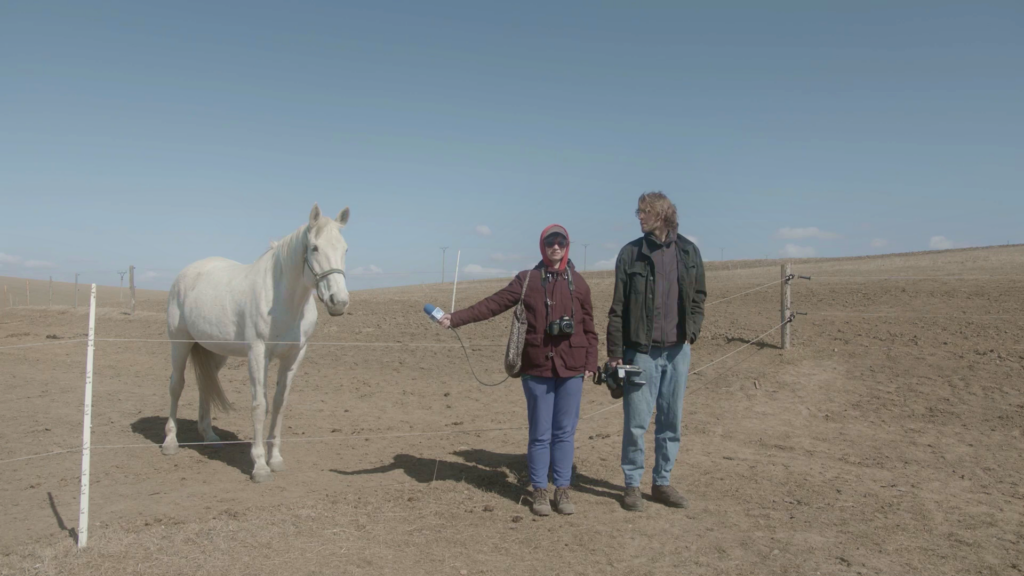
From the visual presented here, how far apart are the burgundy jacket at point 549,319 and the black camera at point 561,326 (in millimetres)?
78

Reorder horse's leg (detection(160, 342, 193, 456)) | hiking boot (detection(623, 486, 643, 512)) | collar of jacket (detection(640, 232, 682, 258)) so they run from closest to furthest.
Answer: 1. collar of jacket (detection(640, 232, 682, 258))
2. hiking boot (detection(623, 486, 643, 512))
3. horse's leg (detection(160, 342, 193, 456))

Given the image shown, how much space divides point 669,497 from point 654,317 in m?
1.28

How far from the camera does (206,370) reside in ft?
20.0

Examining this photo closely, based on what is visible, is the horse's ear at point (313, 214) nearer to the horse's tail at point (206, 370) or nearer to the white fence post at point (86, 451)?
the white fence post at point (86, 451)

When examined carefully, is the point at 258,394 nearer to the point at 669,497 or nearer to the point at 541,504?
the point at 541,504

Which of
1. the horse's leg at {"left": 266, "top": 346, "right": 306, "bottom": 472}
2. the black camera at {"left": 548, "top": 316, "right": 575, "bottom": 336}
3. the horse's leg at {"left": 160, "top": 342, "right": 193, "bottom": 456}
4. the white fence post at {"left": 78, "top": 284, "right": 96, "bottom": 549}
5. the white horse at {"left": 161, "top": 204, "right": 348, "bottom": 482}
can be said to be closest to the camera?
the white fence post at {"left": 78, "top": 284, "right": 96, "bottom": 549}

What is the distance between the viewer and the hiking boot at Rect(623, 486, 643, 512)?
4199 millimetres

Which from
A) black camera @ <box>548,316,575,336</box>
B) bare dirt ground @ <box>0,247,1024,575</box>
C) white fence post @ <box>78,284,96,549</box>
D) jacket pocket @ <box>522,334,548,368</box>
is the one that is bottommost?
bare dirt ground @ <box>0,247,1024,575</box>

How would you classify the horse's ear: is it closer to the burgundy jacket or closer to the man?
the burgundy jacket

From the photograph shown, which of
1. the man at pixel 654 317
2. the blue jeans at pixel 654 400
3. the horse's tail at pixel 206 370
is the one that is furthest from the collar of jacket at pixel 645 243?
the horse's tail at pixel 206 370

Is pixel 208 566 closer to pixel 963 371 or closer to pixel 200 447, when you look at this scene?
pixel 200 447

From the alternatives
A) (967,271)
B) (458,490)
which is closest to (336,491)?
(458,490)

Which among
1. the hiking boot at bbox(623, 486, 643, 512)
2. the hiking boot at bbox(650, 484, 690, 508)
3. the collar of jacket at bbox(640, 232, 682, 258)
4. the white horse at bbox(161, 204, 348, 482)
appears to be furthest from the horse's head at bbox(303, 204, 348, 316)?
the hiking boot at bbox(650, 484, 690, 508)

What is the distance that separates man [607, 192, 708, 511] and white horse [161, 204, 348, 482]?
6.36 ft
